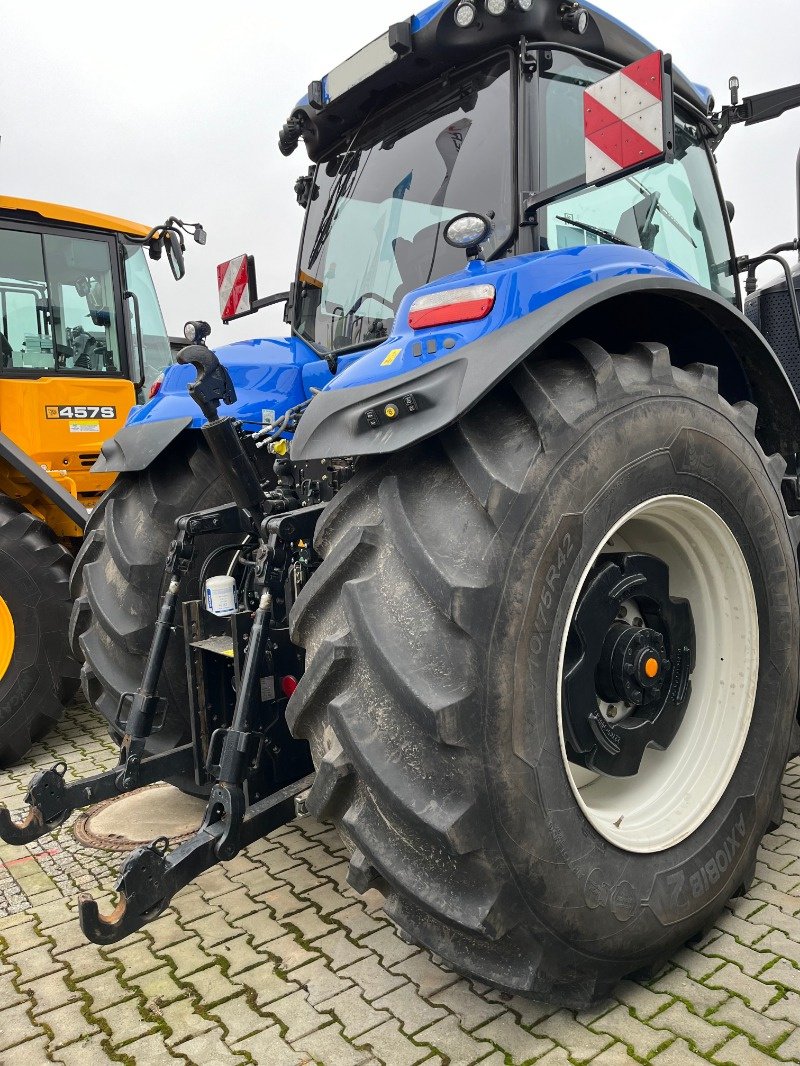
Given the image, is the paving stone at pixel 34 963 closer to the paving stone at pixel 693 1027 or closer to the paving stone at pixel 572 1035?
the paving stone at pixel 572 1035

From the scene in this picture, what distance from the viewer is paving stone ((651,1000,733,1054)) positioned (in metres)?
Answer: 1.70

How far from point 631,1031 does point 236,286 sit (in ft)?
9.83

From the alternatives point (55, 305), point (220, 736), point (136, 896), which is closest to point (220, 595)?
point (220, 736)

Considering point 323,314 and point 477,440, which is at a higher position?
point 323,314

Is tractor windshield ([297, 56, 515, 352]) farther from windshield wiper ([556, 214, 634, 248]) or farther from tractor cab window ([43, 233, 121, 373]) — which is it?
tractor cab window ([43, 233, 121, 373])

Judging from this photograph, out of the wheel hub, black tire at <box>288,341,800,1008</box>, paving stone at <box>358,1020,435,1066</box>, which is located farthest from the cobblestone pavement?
the wheel hub

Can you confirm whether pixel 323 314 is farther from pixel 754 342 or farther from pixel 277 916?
pixel 277 916

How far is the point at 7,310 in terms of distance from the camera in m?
4.71

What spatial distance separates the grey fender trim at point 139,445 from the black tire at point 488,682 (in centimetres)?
107

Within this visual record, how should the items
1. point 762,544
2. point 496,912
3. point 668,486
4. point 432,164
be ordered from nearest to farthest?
point 496,912
point 668,486
point 762,544
point 432,164

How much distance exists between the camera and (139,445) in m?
2.72

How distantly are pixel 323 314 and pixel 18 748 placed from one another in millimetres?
2468

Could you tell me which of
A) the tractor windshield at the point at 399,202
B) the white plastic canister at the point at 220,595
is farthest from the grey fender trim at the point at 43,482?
the white plastic canister at the point at 220,595

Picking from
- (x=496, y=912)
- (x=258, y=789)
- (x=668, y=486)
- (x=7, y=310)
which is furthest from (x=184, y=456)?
(x=7, y=310)
